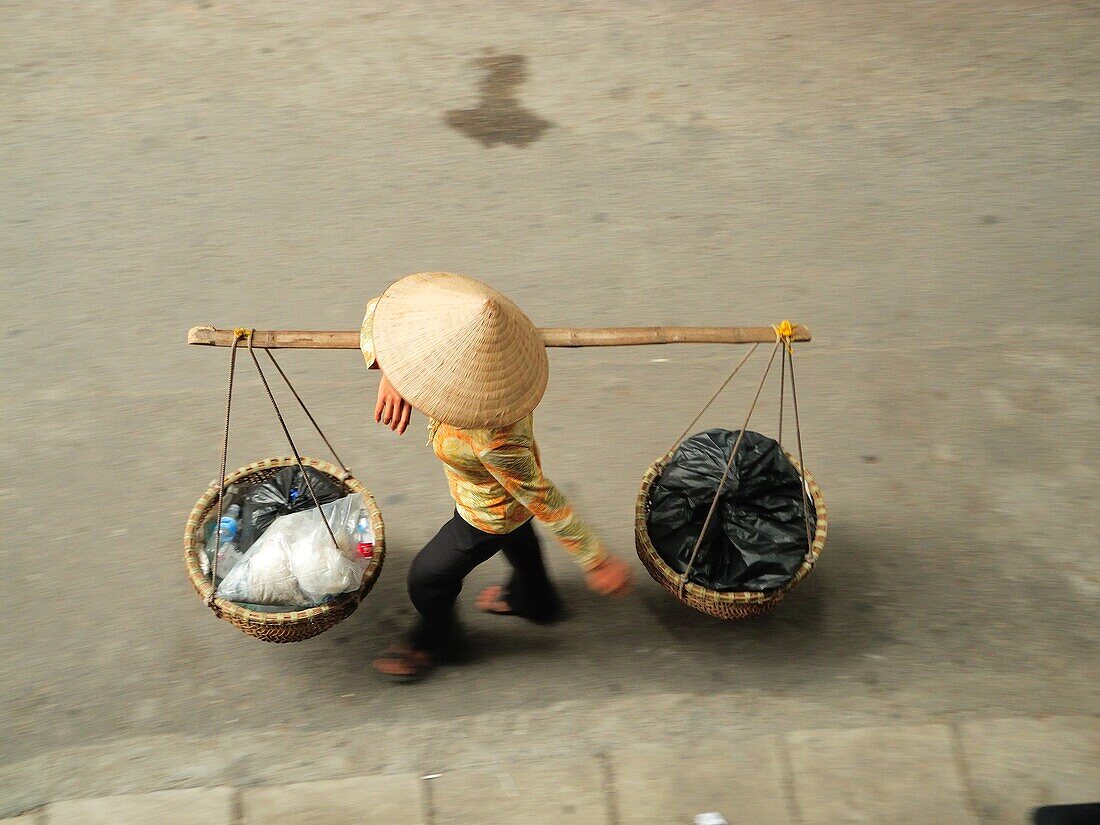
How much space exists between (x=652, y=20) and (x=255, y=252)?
2.48m

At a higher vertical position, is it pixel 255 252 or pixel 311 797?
pixel 255 252

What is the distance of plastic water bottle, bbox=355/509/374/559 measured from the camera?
2887 mm

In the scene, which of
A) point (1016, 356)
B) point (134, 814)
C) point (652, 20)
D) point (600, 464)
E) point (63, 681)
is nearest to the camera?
point (134, 814)

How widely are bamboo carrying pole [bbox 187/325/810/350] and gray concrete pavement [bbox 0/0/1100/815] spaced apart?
1.16 meters

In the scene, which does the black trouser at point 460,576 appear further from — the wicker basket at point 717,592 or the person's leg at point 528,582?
the wicker basket at point 717,592

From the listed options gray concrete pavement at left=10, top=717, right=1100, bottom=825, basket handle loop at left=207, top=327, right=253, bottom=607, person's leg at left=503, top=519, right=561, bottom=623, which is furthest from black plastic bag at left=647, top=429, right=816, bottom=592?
basket handle loop at left=207, top=327, right=253, bottom=607

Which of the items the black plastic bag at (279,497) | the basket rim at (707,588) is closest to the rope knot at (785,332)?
the basket rim at (707,588)

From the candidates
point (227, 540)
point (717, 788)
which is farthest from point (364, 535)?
point (717, 788)

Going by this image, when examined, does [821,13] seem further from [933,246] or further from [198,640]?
[198,640]

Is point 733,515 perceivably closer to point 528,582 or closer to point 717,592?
point 717,592

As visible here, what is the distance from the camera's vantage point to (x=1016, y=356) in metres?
3.94

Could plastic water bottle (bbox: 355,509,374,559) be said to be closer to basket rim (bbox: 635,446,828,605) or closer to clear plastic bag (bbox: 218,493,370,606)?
clear plastic bag (bbox: 218,493,370,606)

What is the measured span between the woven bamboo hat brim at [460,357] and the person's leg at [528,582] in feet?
2.18

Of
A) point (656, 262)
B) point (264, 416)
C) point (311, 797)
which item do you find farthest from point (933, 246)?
point (311, 797)
